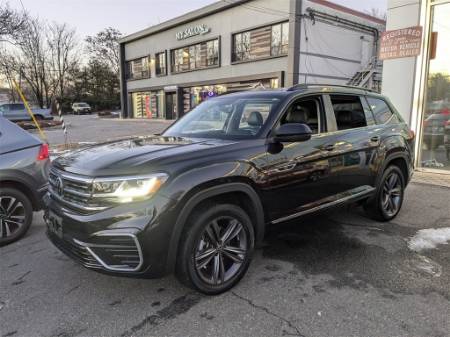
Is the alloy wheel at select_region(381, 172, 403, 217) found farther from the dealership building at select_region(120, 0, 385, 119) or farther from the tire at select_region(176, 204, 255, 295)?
the dealership building at select_region(120, 0, 385, 119)

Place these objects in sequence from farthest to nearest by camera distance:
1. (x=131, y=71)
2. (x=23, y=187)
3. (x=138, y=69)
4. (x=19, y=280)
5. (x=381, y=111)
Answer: (x=131, y=71) → (x=138, y=69) → (x=381, y=111) → (x=23, y=187) → (x=19, y=280)

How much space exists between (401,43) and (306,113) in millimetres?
5922

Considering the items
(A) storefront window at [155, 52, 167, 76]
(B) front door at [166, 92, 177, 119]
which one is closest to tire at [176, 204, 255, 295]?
(B) front door at [166, 92, 177, 119]

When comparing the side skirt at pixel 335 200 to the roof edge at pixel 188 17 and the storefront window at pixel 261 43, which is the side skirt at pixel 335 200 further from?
the roof edge at pixel 188 17

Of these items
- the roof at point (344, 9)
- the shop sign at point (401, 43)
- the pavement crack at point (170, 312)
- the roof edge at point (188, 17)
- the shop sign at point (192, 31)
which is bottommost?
the pavement crack at point (170, 312)

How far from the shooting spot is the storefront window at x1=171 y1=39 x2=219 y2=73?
92.5 feet

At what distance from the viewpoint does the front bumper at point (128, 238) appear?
262cm

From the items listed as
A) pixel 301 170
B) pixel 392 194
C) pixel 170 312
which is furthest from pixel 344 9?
pixel 170 312

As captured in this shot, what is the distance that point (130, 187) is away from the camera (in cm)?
267

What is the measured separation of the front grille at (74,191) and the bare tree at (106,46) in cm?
7054

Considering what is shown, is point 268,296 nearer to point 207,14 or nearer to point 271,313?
point 271,313

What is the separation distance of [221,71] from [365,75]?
405 inches

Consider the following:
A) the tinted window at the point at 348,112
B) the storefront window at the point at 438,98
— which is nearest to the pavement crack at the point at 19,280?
the tinted window at the point at 348,112

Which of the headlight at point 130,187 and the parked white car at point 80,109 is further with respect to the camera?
the parked white car at point 80,109
